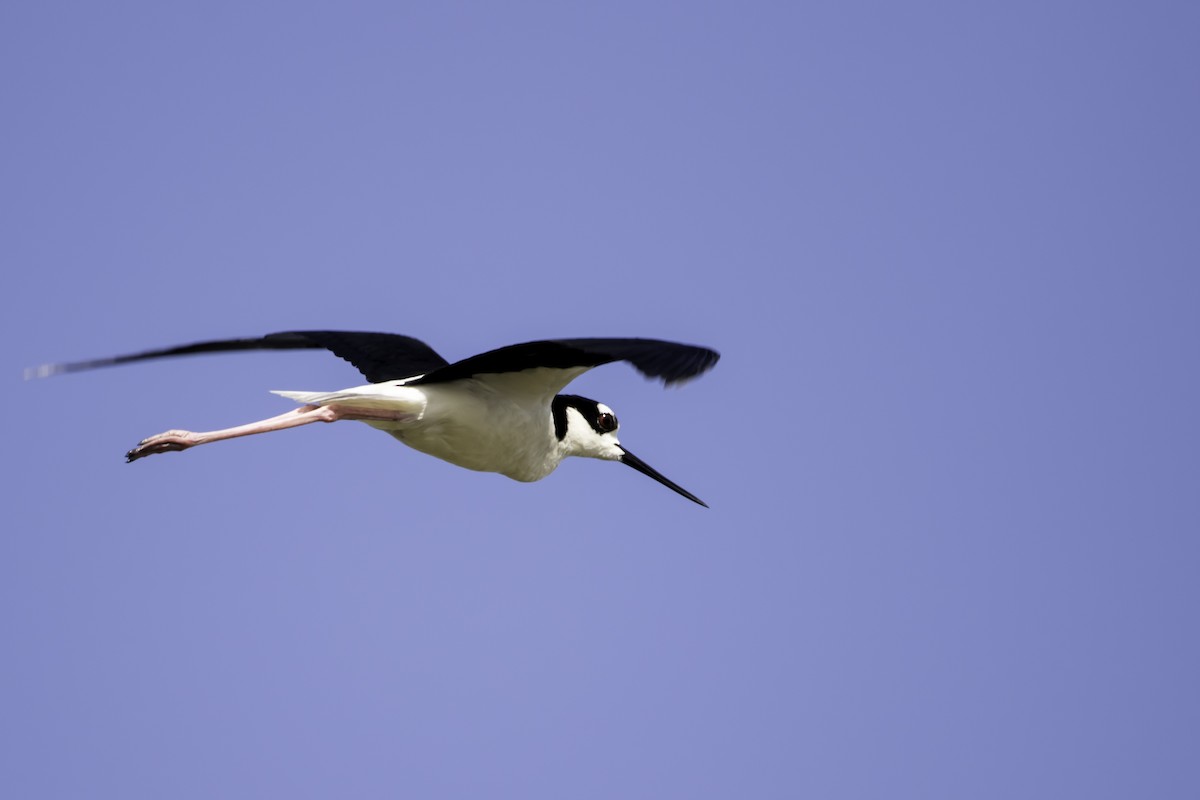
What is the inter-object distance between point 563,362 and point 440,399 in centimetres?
70

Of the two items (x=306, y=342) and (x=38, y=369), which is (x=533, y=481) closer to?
(x=306, y=342)

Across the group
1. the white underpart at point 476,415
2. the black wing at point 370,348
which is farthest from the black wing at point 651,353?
the black wing at point 370,348

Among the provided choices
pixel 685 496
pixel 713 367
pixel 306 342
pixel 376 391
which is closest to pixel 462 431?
pixel 376 391

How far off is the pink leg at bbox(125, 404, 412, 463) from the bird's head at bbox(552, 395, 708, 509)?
1.47m

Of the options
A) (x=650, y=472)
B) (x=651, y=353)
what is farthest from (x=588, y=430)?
(x=651, y=353)

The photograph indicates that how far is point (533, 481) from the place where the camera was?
8211mm

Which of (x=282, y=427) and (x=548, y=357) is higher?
(x=548, y=357)

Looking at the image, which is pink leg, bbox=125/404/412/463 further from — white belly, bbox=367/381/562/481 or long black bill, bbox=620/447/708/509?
long black bill, bbox=620/447/708/509

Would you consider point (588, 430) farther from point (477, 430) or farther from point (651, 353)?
point (651, 353)

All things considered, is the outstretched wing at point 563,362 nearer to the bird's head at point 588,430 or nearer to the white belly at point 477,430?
the white belly at point 477,430

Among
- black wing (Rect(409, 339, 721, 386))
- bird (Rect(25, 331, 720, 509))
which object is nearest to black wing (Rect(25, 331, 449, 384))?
bird (Rect(25, 331, 720, 509))

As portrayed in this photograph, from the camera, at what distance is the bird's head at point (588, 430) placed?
336 inches

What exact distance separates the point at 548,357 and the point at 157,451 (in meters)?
1.94

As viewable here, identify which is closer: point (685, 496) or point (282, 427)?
point (282, 427)
